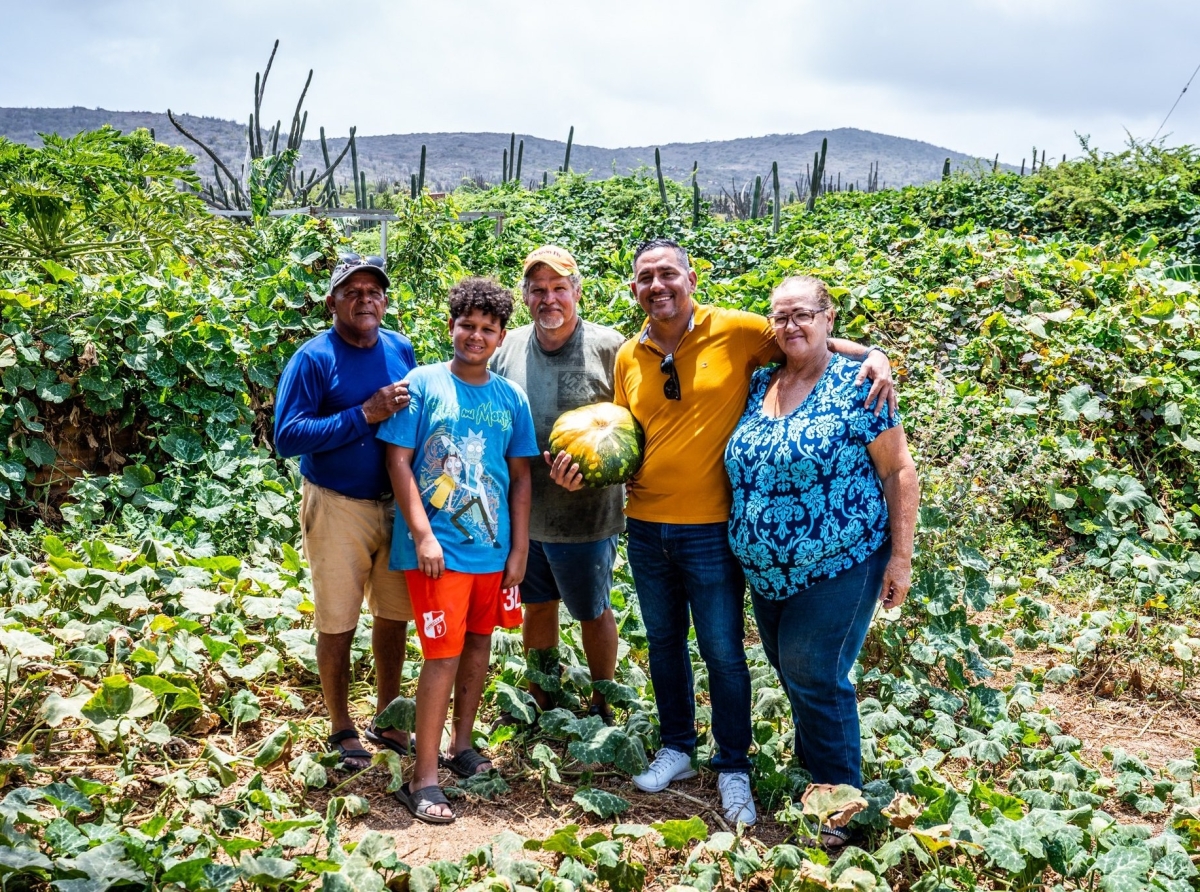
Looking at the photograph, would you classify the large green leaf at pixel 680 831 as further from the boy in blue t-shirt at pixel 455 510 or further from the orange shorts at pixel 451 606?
the orange shorts at pixel 451 606

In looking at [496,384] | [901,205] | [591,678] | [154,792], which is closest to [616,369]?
[496,384]

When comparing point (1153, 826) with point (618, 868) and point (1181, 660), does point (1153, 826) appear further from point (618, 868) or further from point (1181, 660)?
point (618, 868)

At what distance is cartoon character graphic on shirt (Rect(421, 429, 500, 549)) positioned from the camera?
327cm

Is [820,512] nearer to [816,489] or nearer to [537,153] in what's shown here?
[816,489]

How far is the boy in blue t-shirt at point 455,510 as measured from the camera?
3232 millimetres

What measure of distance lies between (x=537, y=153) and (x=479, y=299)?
6766cm

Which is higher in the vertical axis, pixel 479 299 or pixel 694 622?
pixel 479 299

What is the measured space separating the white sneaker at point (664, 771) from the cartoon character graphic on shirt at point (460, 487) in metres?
1.00

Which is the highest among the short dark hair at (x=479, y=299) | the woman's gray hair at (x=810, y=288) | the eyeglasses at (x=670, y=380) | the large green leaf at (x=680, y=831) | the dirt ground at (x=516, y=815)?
the woman's gray hair at (x=810, y=288)

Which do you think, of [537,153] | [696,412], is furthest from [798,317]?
[537,153]

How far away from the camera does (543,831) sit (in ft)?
10.8

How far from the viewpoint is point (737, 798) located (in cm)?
337

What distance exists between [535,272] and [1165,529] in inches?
175

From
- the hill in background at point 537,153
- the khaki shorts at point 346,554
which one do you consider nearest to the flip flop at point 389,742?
the khaki shorts at point 346,554
